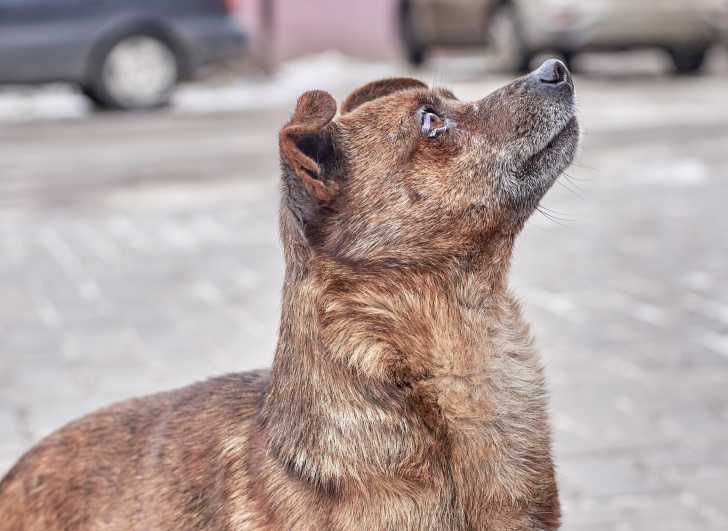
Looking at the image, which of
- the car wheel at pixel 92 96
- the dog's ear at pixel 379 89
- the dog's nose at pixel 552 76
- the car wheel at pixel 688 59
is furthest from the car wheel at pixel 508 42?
the dog's nose at pixel 552 76

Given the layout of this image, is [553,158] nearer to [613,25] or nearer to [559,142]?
[559,142]

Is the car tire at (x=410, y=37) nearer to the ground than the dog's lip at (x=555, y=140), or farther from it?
nearer to the ground

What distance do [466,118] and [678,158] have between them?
8.54m

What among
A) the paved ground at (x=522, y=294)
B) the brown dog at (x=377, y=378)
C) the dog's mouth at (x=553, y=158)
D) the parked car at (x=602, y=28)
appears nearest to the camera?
the brown dog at (x=377, y=378)

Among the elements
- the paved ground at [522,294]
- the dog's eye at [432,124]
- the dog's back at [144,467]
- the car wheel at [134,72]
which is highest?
the dog's eye at [432,124]

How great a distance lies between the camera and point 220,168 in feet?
39.8

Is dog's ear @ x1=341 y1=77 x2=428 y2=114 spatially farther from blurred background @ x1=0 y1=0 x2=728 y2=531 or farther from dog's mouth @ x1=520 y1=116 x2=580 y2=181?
blurred background @ x1=0 y1=0 x2=728 y2=531

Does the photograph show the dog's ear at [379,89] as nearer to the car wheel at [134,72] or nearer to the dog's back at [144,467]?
the dog's back at [144,467]

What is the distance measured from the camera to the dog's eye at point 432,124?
370 centimetres

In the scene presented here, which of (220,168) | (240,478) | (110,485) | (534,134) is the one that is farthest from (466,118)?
(220,168)

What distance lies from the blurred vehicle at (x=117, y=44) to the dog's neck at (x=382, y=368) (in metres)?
13.0

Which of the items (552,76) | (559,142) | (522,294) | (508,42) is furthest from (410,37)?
(559,142)

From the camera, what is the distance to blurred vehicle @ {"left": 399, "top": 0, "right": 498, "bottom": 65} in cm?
1994

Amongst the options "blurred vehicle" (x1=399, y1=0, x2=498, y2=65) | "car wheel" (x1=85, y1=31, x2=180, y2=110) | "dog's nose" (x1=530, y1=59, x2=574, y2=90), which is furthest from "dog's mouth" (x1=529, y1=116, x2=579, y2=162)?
"blurred vehicle" (x1=399, y1=0, x2=498, y2=65)
